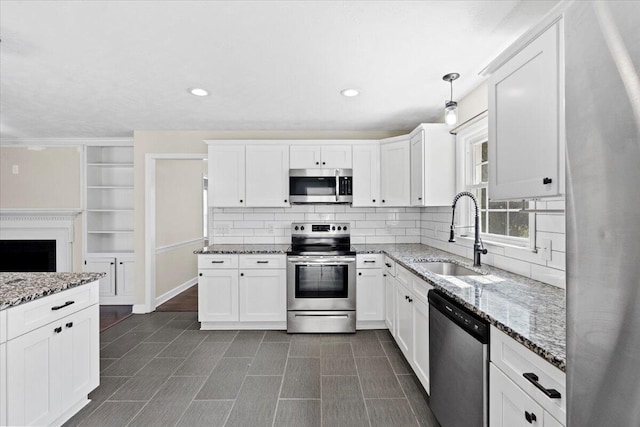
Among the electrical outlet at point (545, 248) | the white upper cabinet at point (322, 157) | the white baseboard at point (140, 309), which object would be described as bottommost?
the white baseboard at point (140, 309)

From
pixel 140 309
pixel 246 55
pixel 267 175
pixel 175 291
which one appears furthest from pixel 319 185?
pixel 175 291

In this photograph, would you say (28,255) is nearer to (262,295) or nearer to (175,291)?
(175,291)

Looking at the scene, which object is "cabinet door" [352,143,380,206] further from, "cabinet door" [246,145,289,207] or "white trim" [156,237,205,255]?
"white trim" [156,237,205,255]

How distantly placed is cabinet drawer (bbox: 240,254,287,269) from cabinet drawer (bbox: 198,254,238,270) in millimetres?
Answer: 90

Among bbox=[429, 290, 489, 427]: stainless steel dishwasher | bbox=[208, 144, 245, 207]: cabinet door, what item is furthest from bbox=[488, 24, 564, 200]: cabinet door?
bbox=[208, 144, 245, 207]: cabinet door

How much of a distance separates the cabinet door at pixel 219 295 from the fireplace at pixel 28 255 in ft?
8.91

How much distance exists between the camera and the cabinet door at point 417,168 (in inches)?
121

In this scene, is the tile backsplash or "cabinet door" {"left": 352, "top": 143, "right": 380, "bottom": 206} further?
the tile backsplash

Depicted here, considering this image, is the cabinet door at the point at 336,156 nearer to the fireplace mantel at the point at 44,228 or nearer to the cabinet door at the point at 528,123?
the cabinet door at the point at 528,123

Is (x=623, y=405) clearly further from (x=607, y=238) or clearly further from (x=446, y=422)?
(x=446, y=422)

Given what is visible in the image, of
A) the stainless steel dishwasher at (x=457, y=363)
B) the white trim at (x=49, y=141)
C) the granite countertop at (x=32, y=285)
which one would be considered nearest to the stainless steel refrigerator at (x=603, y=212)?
the stainless steel dishwasher at (x=457, y=363)

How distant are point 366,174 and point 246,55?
2.05 meters

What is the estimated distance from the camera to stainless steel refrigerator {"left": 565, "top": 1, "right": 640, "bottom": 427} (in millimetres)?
519

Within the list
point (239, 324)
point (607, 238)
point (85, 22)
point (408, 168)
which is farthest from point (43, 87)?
point (607, 238)
